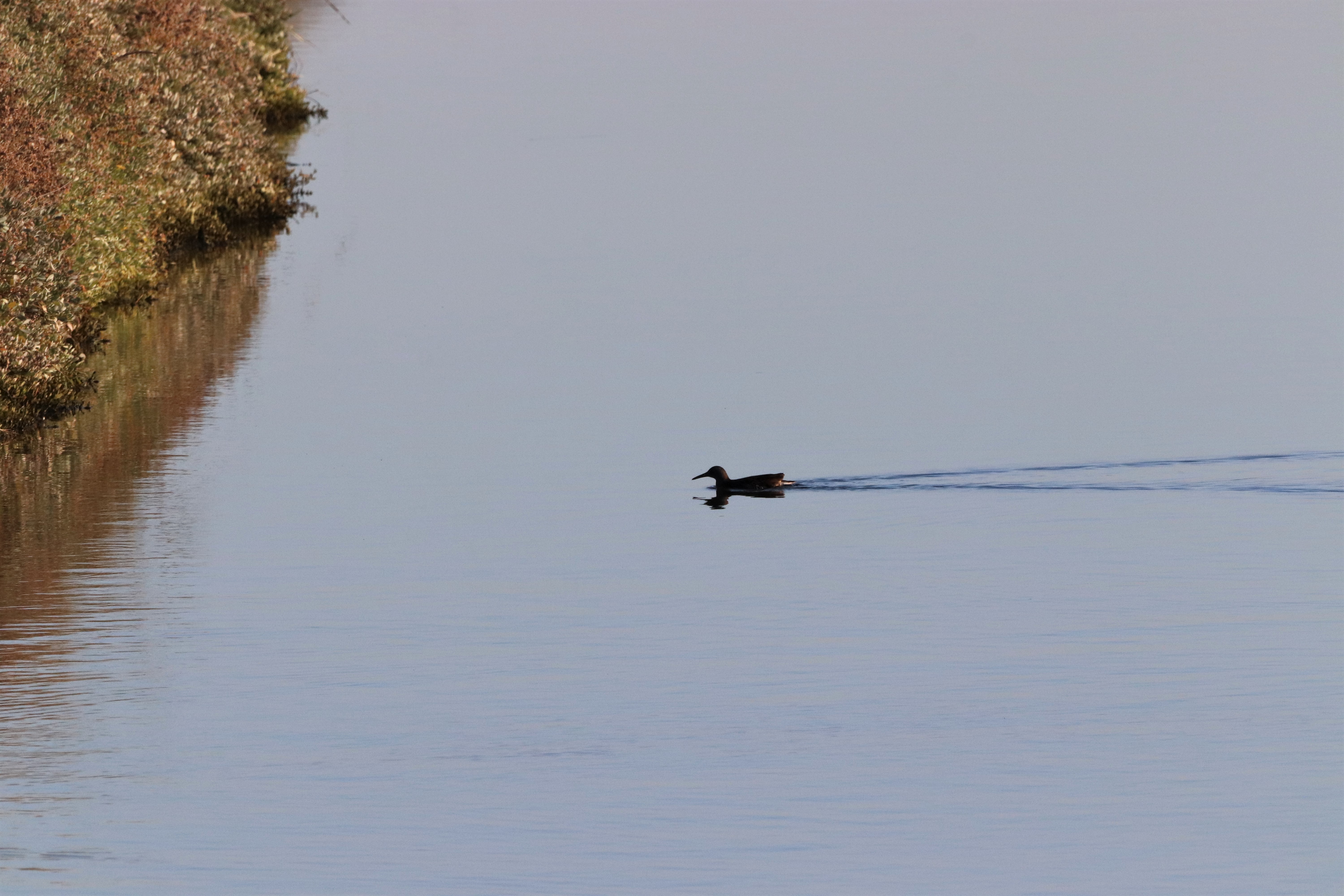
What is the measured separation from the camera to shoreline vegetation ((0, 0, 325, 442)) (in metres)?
24.6

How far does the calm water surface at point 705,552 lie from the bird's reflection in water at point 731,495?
0.51 feet

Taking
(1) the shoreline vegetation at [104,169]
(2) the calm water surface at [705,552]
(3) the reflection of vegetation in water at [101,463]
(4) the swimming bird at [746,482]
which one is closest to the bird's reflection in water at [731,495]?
(4) the swimming bird at [746,482]

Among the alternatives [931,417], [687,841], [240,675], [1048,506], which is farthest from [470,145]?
[687,841]

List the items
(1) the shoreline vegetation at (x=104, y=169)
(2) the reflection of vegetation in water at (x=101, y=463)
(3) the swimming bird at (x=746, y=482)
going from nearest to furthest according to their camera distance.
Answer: (2) the reflection of vegetation in water at (x=101, y=463) → (3) the swimming bird at (x=746, y=482) → (1) the shoreline vegetation at (x=104, y=169)

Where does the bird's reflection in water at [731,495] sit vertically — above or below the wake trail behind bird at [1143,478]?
below

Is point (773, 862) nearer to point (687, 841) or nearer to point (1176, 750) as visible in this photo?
point (687, 841)

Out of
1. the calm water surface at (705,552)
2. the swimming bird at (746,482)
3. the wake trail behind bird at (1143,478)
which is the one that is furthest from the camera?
the wake trail behind bird at (1143,478)

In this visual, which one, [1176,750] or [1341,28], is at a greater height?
[1341,28]

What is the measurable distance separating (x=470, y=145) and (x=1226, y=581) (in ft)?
109

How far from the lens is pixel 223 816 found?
14.0 meters

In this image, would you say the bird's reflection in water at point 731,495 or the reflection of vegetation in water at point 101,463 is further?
the bird's reflection in water at point 731,495

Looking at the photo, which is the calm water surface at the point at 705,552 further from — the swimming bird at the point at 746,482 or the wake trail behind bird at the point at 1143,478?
the swimming bird at the point at 746,482

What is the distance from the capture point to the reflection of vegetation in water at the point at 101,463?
57.0 feet

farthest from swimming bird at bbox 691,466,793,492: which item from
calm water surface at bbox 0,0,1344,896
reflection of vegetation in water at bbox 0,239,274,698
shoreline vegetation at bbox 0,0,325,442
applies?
shoreline vegetation at bbox 0,0,325,442
